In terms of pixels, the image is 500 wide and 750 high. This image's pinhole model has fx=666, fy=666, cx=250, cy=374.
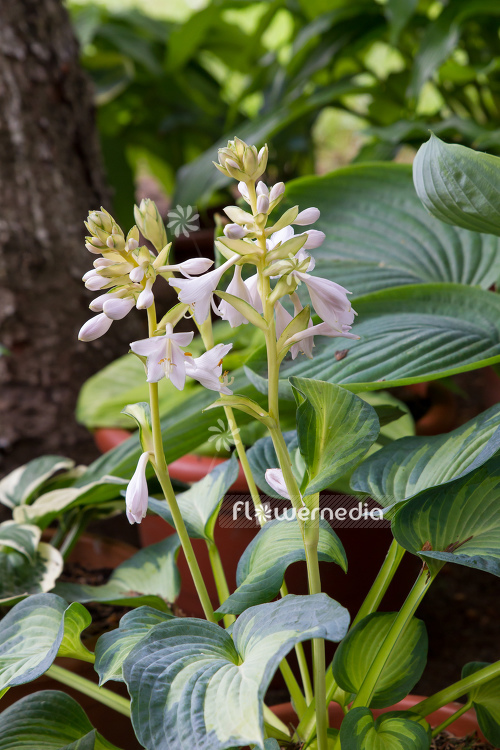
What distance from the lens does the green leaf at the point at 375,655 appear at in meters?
0.47

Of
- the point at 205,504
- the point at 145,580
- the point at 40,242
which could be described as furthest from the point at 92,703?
the point at 40,242

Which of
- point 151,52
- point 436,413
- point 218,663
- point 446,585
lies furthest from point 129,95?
point 218,663

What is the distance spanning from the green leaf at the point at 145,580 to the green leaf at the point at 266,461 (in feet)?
0.46

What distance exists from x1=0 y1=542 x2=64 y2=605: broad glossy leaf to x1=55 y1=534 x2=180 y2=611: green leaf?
6 centimetres

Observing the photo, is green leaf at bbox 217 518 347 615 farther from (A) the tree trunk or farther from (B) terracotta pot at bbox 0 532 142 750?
(A) the tree trunk

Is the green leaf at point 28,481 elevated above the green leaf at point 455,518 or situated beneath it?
situated beneath

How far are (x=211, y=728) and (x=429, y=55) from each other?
A: 4.64ft

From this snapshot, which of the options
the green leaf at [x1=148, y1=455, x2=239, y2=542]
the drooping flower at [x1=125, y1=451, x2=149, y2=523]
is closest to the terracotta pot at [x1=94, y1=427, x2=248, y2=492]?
the green leaf at [x1=148, y1=455, x2=239, y2=542]

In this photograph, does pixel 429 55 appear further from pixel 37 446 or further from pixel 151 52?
pixel 37 446

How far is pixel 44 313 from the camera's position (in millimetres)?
1220

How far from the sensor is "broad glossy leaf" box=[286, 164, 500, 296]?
31.4 inches

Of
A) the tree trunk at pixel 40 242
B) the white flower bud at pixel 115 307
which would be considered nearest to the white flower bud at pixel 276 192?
the white flower bud at pixel 115 307

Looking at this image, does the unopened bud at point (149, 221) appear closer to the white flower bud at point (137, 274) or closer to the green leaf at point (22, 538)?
the white flower bud at point (137, 274)

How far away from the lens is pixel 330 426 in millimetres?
435
